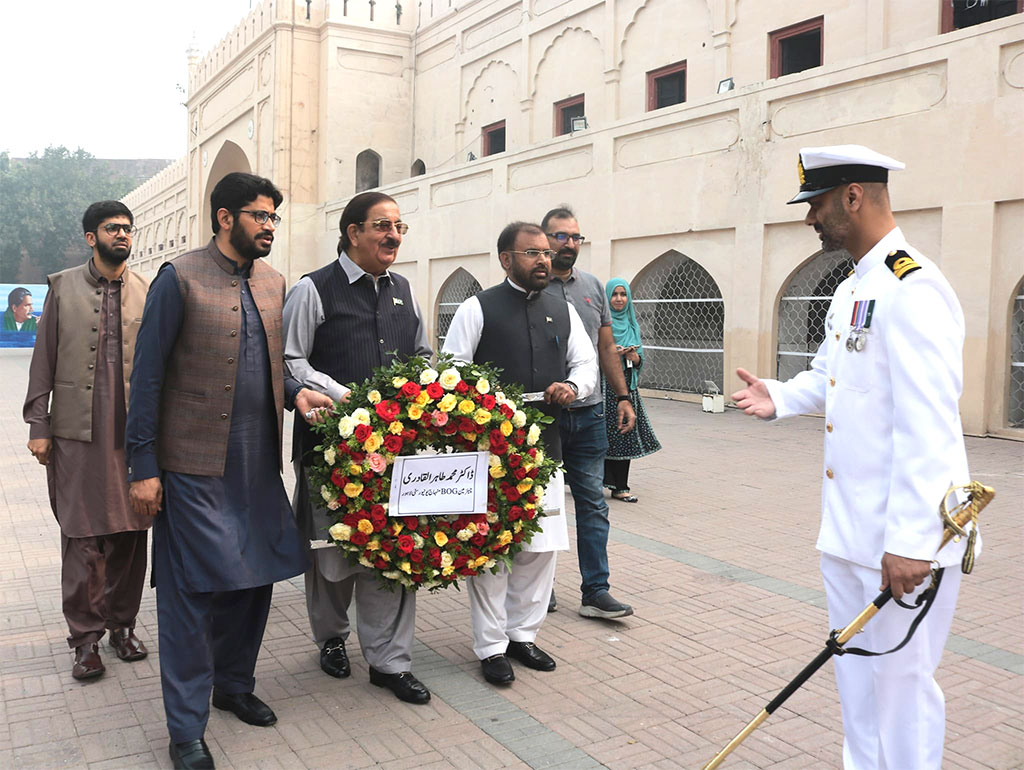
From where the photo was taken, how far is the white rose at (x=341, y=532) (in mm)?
3731

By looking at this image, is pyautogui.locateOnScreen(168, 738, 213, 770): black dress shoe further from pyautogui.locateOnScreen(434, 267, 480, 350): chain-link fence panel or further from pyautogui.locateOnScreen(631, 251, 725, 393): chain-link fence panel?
pyautogui.locateOnScreen(434, 267, 480, 350): chain-link fence panel

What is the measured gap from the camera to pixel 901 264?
2570mm

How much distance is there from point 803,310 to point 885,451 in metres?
12.2

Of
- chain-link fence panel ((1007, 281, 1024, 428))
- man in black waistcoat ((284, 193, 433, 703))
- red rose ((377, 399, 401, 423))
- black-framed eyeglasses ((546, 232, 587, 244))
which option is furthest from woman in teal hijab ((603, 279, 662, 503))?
chain-link fence panel ((1007, 281, 1024, 428))

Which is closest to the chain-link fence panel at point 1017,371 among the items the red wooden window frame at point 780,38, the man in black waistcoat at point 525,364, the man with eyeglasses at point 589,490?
the red wooden window frame at point 780,38

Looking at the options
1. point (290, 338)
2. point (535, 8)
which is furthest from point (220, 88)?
point (290, 338)

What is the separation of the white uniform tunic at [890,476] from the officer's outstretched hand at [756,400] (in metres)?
0.23

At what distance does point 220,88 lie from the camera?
34.6 m

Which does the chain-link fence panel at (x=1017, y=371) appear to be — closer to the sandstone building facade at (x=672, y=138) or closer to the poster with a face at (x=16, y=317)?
the sandstone building facade at (x=672, y=138)

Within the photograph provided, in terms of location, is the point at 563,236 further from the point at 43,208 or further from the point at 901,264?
the point at 43,208

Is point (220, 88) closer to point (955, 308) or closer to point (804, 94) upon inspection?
point (804, 94)

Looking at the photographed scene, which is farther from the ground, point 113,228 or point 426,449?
point 113,228

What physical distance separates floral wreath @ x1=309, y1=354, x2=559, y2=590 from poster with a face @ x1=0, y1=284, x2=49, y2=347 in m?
33.2

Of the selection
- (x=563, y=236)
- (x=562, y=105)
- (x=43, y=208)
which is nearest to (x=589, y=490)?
(x=563, y=236)
